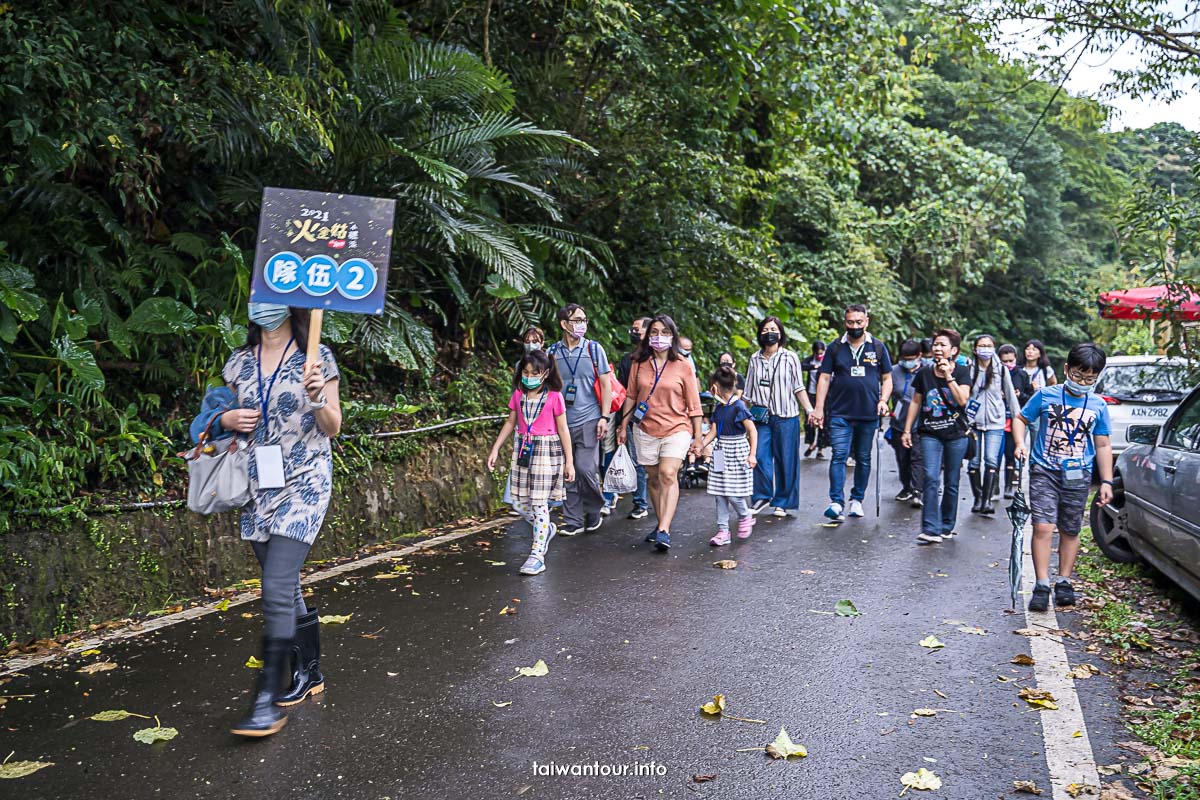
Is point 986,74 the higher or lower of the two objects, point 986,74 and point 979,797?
the higher

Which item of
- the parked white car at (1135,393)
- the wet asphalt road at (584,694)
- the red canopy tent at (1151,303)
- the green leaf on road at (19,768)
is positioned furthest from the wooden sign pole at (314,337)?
the parked white car at (1135,393)

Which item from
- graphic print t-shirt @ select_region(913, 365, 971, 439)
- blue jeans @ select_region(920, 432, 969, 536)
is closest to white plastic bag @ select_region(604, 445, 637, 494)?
blue jeans @ select_region(920, 432, 969, 536)

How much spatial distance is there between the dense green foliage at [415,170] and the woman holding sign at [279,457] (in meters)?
2.27

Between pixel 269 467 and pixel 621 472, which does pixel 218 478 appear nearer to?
pixel 269 467

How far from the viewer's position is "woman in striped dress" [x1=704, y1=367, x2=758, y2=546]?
29.6 ft

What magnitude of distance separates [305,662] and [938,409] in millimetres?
6609

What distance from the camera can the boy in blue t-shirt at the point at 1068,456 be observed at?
676 cm

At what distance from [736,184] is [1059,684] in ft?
35.8

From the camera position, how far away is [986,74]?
27859 millimetres

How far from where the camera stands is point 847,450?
10.4 meters

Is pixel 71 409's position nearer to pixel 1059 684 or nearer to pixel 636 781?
pixel 636 781

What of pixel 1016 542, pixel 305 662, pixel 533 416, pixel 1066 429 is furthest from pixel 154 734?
pixel 1066 429

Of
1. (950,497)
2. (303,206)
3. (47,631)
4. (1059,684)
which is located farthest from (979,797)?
(950,497)

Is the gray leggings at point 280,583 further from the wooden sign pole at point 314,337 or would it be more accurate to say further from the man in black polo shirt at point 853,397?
the man in black polo shirt at point 853,397
